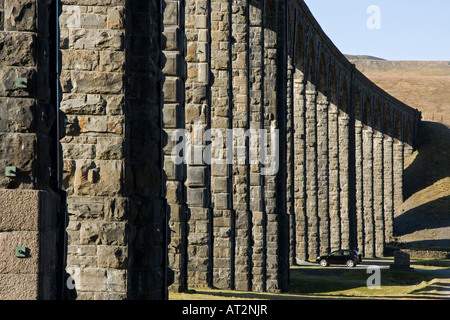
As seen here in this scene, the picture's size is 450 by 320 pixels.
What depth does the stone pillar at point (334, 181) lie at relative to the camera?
46.0m

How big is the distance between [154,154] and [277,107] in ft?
47.1

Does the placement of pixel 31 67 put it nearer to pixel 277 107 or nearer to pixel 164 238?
pixel 164 238

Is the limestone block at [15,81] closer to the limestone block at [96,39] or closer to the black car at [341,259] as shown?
the limestone block at [96,39]

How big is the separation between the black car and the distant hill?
16599mm

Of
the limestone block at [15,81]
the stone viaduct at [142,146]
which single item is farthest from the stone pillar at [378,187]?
the limestone block at [15,81]

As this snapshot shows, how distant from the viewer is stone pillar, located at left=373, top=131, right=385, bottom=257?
5778 cm

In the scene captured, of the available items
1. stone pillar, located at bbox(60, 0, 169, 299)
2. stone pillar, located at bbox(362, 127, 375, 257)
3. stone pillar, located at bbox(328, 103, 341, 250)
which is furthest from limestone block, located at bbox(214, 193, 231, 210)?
stone pillar, located at bbox(362, 127, 375, 257)

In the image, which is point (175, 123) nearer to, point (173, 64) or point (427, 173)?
point (173, 64)

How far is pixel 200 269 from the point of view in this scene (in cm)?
1820

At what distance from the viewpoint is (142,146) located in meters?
11.5

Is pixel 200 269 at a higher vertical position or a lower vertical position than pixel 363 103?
lower

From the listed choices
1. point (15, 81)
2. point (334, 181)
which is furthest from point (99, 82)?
point (334, 181)

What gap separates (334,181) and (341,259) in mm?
9322
